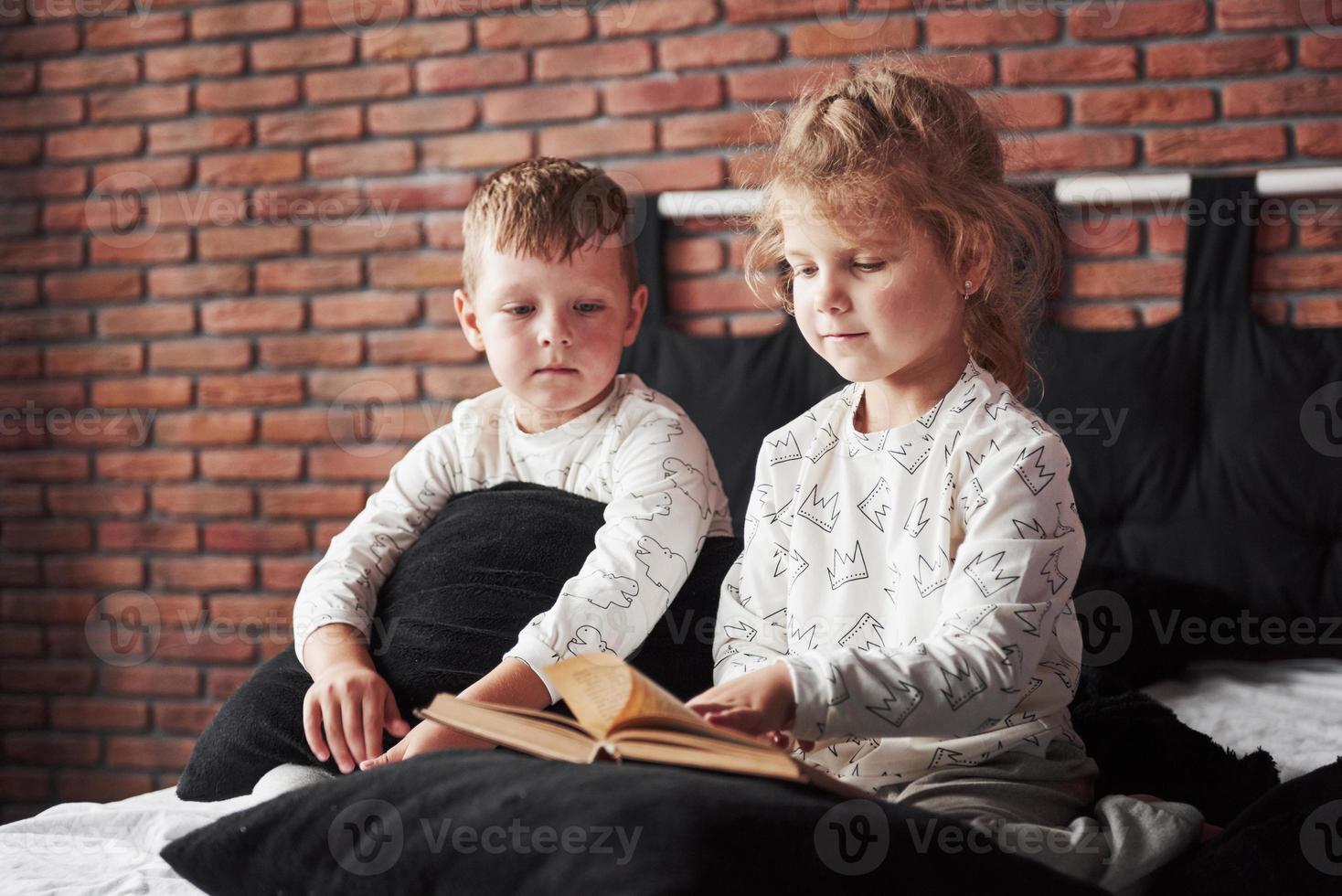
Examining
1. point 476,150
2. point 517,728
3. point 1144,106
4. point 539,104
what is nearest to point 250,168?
point 476,150

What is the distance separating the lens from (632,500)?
1.36 meters

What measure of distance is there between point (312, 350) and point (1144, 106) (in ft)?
5.55

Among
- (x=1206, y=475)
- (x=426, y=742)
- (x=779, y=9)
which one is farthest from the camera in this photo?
(x=779, y=9)

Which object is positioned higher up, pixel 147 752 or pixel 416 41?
pixel 416 41

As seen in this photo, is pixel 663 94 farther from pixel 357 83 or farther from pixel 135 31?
pixel 135 31

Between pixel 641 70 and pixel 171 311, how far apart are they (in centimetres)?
115

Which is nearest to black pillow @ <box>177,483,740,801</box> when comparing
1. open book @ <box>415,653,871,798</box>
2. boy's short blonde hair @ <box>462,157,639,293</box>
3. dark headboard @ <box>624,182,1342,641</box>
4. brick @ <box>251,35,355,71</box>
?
boy's short blonde hair @ <box>462,157,639,293</box>

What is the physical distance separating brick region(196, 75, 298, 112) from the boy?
1270 mm

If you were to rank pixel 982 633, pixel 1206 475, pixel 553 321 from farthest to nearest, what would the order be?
pixel 1206 475 → pixel 553 321 → pixel 982 633

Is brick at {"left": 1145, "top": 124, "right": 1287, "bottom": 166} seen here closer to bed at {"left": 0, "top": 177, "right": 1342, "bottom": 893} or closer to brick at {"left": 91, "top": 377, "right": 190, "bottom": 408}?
bed at {"left": 0, "top": 177, "right": 1342, "bottom": 893}

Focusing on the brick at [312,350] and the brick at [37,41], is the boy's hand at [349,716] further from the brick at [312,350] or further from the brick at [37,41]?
the brick at [37,41]

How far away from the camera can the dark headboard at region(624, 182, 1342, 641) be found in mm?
1859

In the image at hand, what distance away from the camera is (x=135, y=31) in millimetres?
2648

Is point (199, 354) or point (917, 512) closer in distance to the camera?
point (917, 512)
